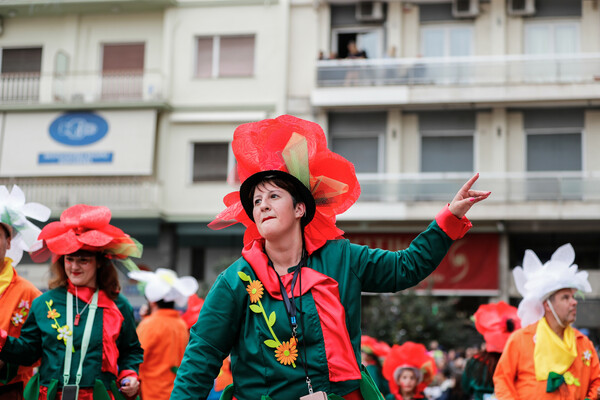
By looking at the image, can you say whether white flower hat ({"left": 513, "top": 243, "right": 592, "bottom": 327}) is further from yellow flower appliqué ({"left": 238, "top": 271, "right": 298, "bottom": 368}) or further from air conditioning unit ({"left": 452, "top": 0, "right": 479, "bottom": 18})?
air conditioning unit ({"left": 452, "top": 0, "right": 479, "bottom": 18})

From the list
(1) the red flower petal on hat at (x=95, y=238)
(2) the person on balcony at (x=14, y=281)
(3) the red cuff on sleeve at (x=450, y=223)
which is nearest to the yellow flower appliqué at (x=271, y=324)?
(3) the red cuff on sleeve at (x=450, y=223)

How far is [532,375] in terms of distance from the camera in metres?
5.82

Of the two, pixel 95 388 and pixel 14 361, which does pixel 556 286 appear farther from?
pixel 14 361

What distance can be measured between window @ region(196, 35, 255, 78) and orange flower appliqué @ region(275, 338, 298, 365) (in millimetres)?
19380

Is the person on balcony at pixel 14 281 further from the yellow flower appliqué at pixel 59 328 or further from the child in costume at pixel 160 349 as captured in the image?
the child in costume at pixel 160 349

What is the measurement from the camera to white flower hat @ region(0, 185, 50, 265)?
5.45 meters

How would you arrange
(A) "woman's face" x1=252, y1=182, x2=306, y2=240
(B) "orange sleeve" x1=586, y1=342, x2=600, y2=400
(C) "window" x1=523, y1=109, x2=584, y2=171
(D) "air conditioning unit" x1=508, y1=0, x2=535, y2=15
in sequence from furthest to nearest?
(D) "air conditioning unit" x1=508, y1=0, x2=535, y2=15 → (C) "window" x1=523, y1=109, x2=584, y2=171 → (B) "orange sleeve" x1=586, y1=342, x2=600, y2=400 → (A) "woman's face" x1=252, y1=182, x2=306, y2=240

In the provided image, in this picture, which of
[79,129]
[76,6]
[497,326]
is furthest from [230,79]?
[497,326]

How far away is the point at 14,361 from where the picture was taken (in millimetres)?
4938

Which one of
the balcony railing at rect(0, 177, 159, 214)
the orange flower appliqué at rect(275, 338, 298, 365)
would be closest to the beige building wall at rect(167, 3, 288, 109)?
the balcony railing at rect(0, 177, 159, 214)

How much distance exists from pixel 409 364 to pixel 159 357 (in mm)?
2560

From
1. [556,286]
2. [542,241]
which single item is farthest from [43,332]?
[542,241]

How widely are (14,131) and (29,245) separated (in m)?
18.0

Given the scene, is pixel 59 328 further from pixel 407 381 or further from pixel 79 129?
pixel 79 129
